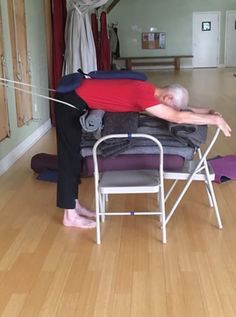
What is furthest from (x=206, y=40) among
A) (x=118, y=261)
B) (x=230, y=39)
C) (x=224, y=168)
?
(x=118, y=261)

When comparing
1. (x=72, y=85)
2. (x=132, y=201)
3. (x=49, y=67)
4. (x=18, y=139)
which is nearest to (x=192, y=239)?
(x=132, y=201)

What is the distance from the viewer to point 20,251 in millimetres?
2637

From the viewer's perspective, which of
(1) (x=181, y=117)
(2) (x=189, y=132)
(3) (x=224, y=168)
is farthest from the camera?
(3) (x=224, y=168)

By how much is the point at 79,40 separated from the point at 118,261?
12.5 ft

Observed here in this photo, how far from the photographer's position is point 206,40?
16156 millimetres

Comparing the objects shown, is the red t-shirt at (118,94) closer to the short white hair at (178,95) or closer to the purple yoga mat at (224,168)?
the short white hair at (178,95)

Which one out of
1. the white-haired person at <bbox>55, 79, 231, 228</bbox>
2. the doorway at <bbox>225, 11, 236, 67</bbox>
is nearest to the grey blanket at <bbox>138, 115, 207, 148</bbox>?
the white-haired person at <bbox>55, 79, 231, 228</bbox>

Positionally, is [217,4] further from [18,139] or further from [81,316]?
[81,316]

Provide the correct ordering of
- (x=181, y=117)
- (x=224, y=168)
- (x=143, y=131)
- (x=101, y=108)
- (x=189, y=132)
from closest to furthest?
(x=181, y=117) < (x=101, y=108) < (x=189, y=132) < (x=143, y=131) < (x=224, y=168)

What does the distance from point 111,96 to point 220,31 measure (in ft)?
48.2

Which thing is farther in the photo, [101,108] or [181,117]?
[101,108]

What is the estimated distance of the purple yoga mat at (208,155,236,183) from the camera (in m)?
3.79

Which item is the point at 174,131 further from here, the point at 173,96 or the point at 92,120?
the point at 92,120

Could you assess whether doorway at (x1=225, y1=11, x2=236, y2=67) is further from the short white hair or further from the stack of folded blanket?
the short white hair
